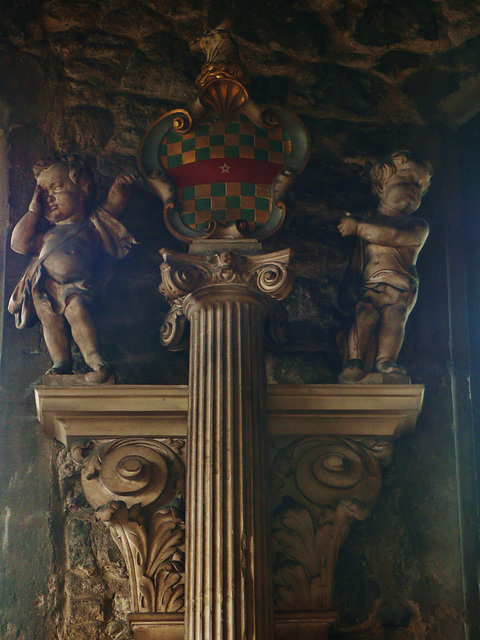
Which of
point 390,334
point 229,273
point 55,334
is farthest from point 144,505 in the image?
point 390,334

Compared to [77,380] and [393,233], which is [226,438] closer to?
[77,380]

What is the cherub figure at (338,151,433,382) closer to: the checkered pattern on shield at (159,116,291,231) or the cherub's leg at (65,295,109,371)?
the checkered pattern on shield at (159,116,291,231)

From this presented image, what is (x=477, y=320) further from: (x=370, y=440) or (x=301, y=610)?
(x=301, y=610)

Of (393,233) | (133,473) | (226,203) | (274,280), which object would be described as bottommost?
(133,473)

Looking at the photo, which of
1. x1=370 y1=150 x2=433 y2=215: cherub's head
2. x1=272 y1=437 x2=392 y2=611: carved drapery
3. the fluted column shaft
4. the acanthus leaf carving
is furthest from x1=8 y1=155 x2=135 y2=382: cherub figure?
x1=370 y1=150 x2=433 y2=215: cherub's head

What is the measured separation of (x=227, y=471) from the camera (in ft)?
15.4

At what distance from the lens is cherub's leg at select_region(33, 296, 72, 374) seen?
17.1ft

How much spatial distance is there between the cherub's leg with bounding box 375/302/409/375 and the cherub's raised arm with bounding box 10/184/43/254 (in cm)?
157

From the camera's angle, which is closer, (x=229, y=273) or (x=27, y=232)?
(x=229, y=273)

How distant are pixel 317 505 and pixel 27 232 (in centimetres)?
174

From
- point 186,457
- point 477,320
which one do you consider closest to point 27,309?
point 186,457

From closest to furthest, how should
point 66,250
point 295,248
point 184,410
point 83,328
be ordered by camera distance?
point 184,410 < point 83,328 < point 66,250 < point 295,248

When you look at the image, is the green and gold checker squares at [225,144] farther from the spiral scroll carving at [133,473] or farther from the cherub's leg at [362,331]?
the spiral scroll carving at [133,473]

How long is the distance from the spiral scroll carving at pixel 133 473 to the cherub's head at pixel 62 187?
1064 mm
